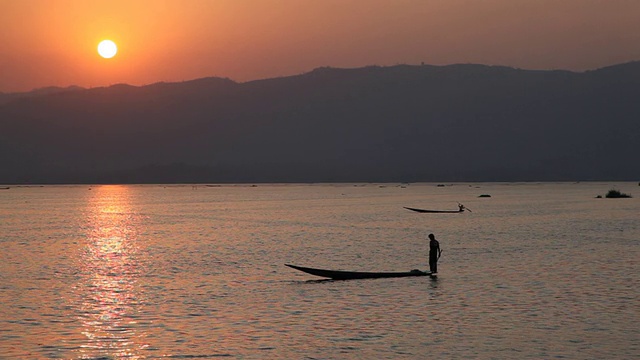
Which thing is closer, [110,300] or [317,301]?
[317,301]

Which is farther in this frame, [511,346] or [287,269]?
[287,269]

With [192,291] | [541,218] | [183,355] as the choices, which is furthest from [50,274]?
[541,218]

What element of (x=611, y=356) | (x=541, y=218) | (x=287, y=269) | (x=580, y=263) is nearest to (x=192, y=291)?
(x=287, y=269)

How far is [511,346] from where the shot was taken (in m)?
30.9

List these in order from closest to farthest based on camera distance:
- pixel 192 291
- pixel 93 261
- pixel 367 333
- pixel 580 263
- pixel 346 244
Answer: pixel 367 333 < pixel 192 291 < pixel 580 263 < pixel 93 261 < pixel 346 244

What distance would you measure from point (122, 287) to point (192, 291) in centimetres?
535

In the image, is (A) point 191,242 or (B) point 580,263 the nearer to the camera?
(B) point 580,263

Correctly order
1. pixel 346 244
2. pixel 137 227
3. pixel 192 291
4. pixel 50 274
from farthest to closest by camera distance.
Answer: pixel 137 227 < pixel 346 244 < pixel 50 274 < pixel 192 291

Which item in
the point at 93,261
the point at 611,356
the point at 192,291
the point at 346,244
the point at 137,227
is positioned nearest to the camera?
the point at 611,356

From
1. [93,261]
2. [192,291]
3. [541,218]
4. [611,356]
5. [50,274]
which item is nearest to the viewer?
[611,356]

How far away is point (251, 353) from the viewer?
29859 mm

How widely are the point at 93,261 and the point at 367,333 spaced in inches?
1639

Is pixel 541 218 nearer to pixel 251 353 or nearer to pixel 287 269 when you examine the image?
pixel 287 269

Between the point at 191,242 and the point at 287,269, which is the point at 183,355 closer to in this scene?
the point at 287,269
